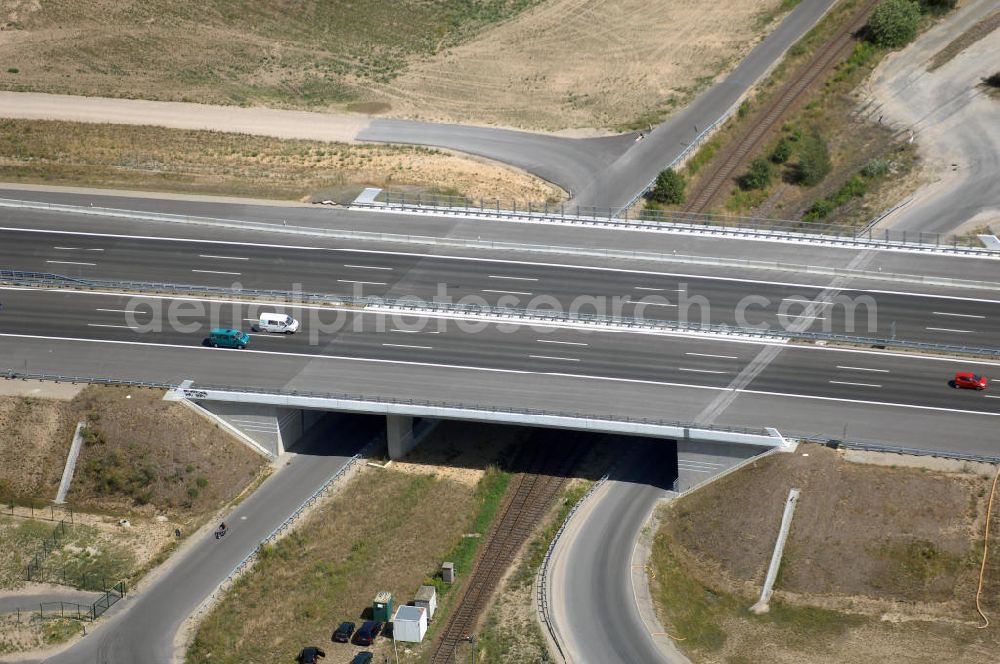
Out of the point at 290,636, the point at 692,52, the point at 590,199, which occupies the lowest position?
the point at 290,636

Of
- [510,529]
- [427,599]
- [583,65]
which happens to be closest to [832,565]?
[510,529]

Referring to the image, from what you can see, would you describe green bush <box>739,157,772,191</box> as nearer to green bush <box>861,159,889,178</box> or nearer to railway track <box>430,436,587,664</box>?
green bush <box>861,159,889,178</box>

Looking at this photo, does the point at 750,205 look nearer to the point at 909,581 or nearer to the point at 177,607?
the point at 909,581

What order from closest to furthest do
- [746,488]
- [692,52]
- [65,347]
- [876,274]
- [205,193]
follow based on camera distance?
1. [746,488]
2. [65,347]
3. [876,274]
4. [205,193]
5. [692,52]

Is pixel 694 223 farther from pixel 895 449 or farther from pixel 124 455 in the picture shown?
pixel 124 455

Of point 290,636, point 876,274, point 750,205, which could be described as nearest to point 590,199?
point 750,205

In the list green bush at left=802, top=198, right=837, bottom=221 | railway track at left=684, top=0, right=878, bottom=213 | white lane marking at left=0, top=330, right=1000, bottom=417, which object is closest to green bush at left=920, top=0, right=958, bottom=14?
railway track at left=684, top=0, right=878, bottom=213

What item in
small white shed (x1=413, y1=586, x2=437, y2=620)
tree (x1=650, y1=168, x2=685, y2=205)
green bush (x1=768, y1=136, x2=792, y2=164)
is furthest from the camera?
green bush (x1=768, y1=136, x2=792, y2=164)
